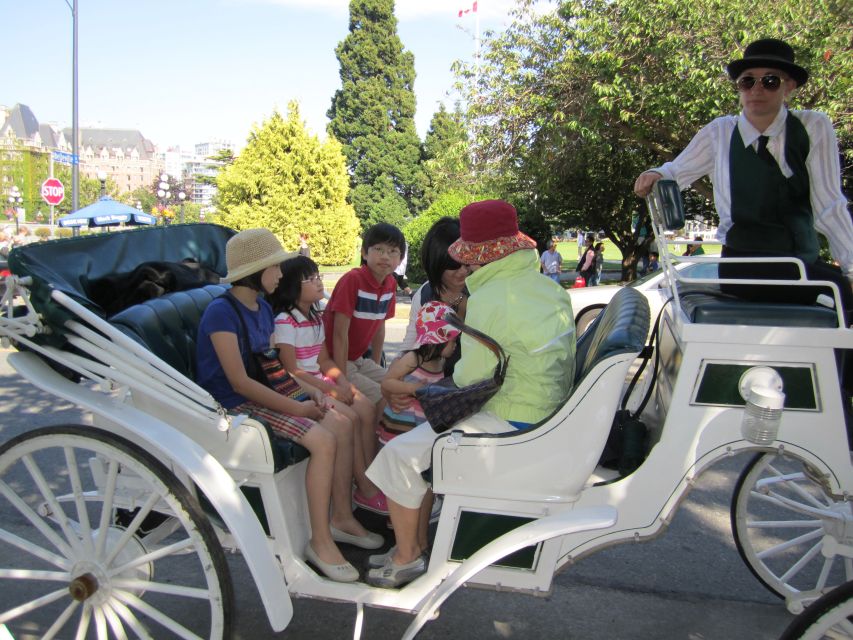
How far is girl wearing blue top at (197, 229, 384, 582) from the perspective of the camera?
263 cm

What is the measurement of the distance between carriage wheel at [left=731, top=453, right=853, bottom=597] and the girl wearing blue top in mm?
1621

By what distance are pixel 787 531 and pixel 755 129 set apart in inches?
96.7

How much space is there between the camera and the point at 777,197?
2508mm

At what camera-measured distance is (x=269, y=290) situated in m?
2.88

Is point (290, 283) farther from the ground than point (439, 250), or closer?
closer

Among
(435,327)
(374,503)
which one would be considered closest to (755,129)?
(435,327)

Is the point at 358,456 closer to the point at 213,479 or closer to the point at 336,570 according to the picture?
the point at 336,570

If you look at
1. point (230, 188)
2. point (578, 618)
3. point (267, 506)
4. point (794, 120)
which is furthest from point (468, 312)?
point (230, 188)

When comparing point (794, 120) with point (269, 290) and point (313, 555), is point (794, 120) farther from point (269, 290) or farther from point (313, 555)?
point (313, 555)

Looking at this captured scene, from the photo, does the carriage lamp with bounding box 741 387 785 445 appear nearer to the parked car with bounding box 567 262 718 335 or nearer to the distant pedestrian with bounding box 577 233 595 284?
the parked car with bounding box 567 262 718 335

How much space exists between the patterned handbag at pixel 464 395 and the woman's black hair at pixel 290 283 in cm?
119

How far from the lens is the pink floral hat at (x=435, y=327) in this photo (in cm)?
258

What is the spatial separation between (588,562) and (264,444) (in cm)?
195

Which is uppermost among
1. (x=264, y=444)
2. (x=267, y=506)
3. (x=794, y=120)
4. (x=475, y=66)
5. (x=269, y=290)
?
(x=475, y=66)
